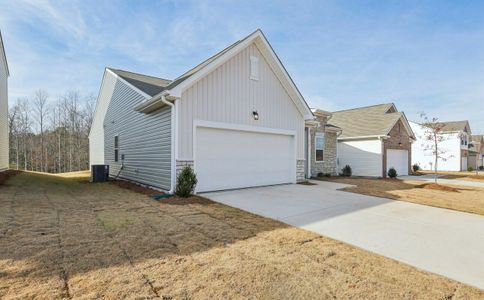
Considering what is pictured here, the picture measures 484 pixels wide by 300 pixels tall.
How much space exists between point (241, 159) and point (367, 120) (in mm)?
14735

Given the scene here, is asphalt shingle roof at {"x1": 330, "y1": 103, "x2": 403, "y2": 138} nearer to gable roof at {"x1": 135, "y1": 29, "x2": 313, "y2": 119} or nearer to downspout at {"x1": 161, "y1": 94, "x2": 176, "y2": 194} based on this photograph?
gable roof at {"x1": 135, "y1": 29, "x2": 313, "y2": 119}

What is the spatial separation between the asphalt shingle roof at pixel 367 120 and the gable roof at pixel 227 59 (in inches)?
359

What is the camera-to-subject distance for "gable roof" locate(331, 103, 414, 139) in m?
18.5

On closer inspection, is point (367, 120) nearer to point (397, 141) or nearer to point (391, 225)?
point (397, 141)

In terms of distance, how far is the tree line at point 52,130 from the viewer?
101ft

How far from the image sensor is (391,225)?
17.2 ft

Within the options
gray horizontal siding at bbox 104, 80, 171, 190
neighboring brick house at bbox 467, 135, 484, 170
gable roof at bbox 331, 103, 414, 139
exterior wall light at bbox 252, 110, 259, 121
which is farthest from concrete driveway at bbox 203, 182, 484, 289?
neighboring brick house at bbox 467, 135, 484, 170

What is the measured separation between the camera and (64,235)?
4.00 metres

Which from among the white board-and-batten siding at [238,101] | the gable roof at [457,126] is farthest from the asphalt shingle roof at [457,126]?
the white board-and-batten siding at [238,101]

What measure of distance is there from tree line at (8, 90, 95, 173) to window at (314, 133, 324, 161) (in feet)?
96.3

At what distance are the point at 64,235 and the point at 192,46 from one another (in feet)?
35.3

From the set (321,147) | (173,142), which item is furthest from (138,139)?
(321,147)

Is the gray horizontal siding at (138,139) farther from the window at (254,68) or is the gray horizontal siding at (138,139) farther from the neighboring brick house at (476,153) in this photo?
the neighboring brick house at (476,153)

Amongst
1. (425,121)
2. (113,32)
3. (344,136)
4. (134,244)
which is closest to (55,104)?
(113,32)
